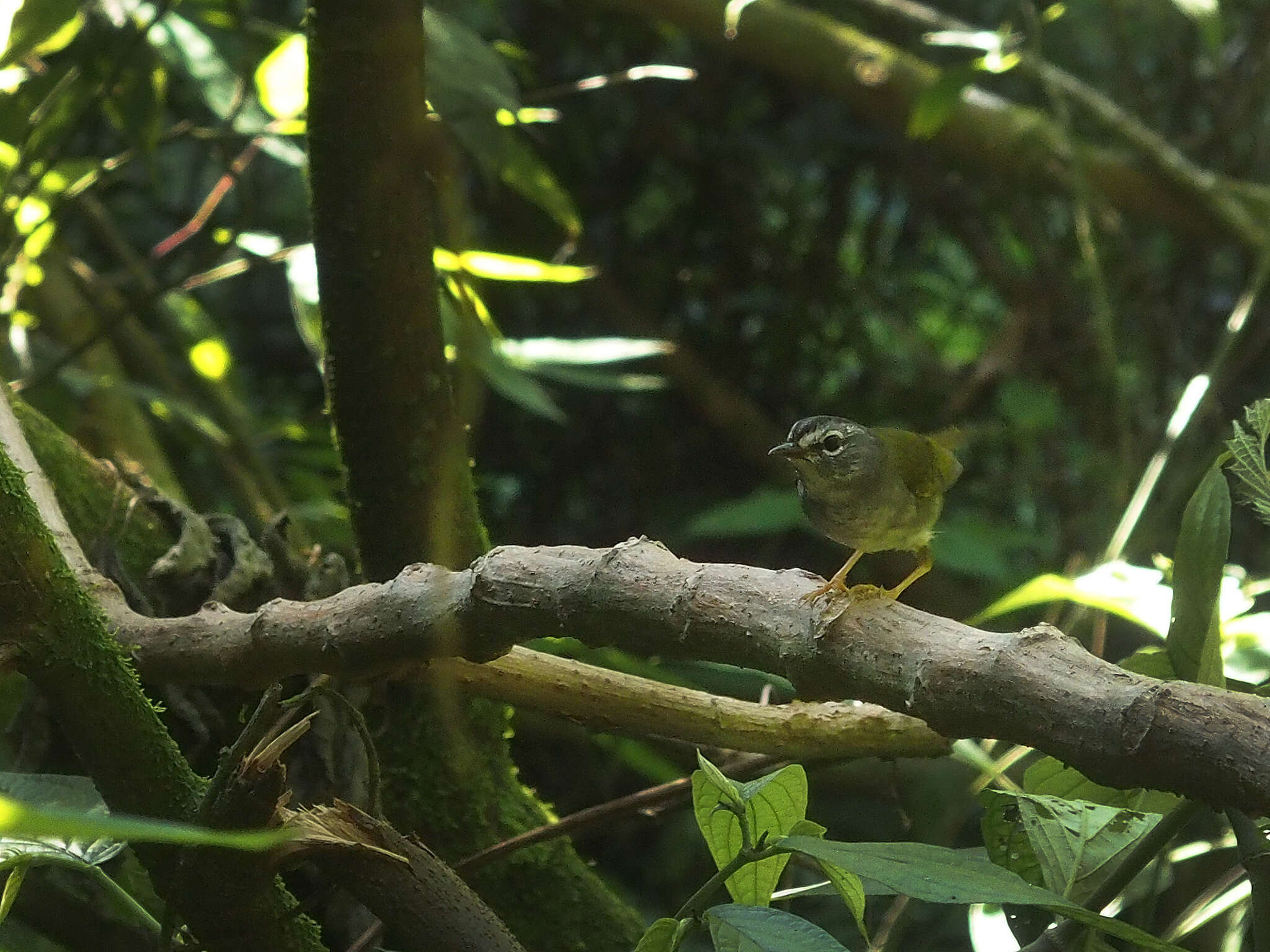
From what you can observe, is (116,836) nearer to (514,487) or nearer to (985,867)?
(985,867)

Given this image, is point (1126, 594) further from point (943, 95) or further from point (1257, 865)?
point (943, 95)

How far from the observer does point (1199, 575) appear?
1074 mm

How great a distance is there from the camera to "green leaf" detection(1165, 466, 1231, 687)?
105 centimetres

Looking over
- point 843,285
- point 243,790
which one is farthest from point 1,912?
point 843,285

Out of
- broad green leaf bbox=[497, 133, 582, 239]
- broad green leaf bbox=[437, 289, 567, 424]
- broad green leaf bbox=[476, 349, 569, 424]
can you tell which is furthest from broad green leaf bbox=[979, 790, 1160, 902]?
broad green leaf bbox=[497, 133, 582, 239]

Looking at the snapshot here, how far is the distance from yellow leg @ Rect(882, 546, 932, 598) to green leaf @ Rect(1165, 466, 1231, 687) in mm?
328

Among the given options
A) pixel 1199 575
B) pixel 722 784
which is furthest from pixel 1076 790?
pixel 722 784

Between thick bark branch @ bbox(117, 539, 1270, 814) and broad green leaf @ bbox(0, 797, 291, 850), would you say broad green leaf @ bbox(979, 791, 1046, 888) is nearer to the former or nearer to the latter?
thick bark branch @ bbox(117, 539, 1270, 814)

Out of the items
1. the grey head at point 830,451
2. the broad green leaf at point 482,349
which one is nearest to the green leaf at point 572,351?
the broad green leaf at point 482,349

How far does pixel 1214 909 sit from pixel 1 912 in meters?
1.24

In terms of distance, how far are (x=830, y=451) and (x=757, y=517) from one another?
1.45 meters

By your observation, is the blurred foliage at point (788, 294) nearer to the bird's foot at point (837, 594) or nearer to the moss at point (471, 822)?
the moss at point (471, 822)

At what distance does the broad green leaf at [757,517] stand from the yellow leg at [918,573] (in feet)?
3.99

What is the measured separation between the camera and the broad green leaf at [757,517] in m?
3.17
